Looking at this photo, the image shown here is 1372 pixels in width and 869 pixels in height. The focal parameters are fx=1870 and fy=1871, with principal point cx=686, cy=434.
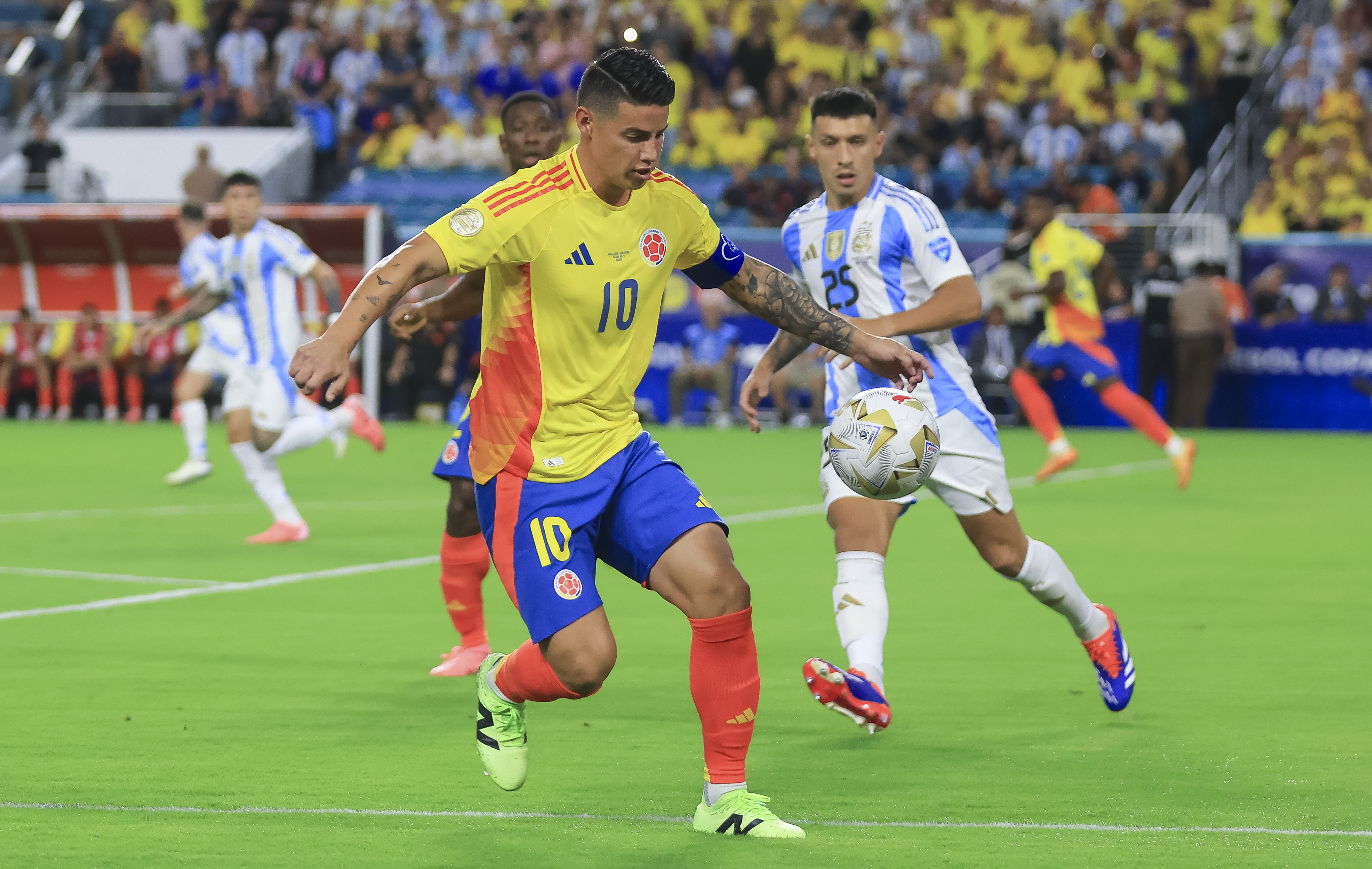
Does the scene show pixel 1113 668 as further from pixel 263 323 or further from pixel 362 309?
pixel 263 323

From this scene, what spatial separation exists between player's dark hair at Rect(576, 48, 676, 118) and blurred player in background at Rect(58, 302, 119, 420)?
73.3 feet

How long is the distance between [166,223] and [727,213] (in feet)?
25.9

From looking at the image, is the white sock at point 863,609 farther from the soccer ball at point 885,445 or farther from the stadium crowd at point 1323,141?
the stadium crowd at point 1323,141

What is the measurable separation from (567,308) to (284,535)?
7400 millimetres

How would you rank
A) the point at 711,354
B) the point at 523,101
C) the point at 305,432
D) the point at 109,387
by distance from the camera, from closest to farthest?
the point at 523,101 < the point at 305,432 < the point at 711,354 < the point at 109,387

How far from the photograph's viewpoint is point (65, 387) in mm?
26297

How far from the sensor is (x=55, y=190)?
95.1ft

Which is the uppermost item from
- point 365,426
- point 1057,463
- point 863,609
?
point 863,609

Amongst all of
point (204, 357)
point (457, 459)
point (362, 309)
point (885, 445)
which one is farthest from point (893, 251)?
point (204, 357)

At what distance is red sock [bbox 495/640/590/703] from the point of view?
509cm

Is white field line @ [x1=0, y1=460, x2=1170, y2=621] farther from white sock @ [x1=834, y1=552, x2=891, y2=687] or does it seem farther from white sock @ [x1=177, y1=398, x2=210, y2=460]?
white sock @ [x1=834, y1=552, x2=891, y2=687]

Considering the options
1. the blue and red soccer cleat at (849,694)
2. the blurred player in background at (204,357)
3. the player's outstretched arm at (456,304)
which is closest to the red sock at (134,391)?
the blurred player in background at (204,357)

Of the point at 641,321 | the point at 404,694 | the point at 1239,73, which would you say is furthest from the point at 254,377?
the point at 1239,73

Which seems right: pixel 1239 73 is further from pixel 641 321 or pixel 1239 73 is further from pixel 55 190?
pixel 641 321
